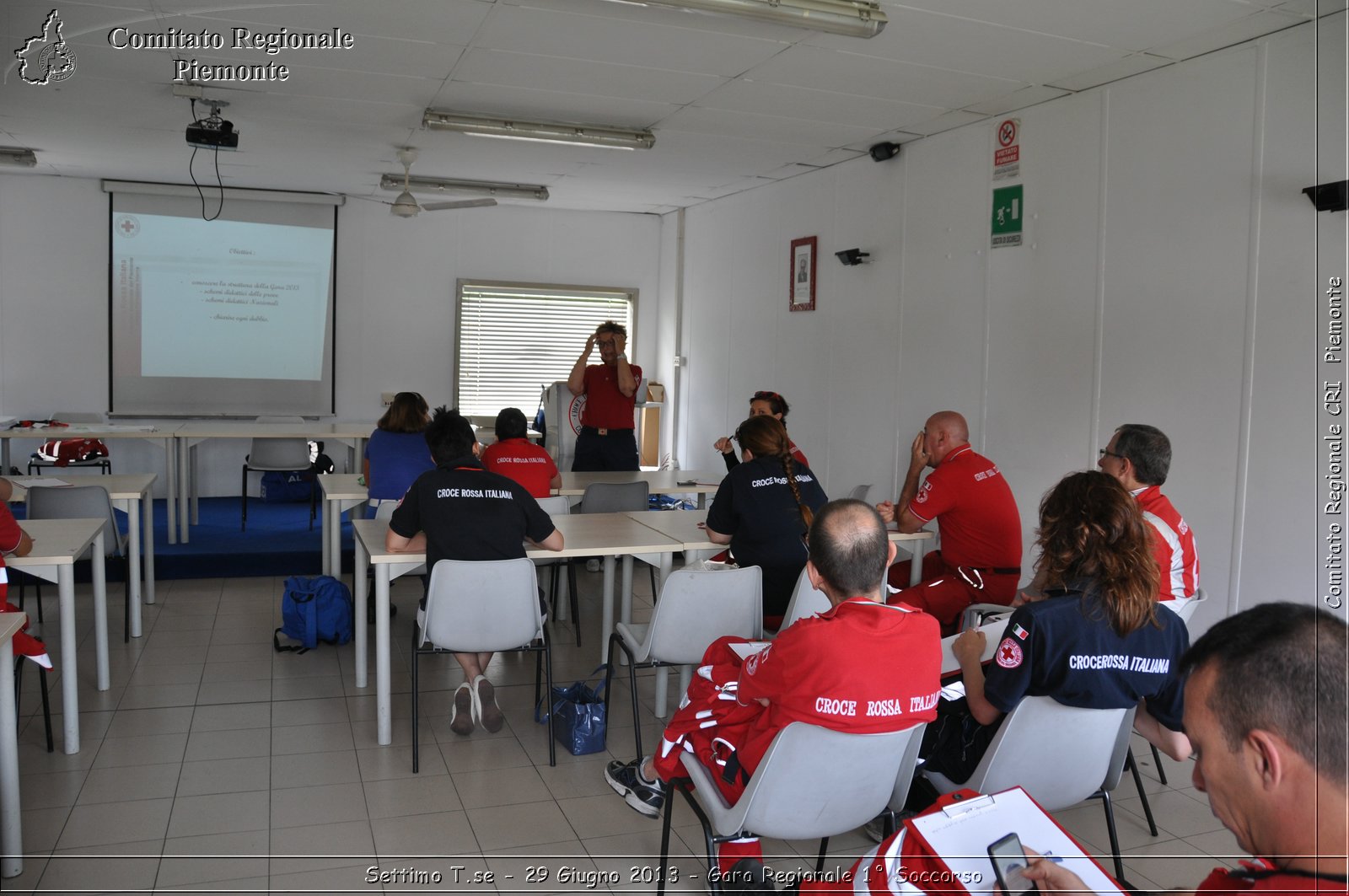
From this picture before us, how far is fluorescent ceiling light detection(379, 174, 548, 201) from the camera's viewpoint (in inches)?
314

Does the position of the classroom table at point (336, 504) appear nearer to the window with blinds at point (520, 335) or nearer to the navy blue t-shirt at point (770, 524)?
the navy blue t-shirt at point (770, 524)

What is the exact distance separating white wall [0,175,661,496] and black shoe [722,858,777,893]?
750 cm

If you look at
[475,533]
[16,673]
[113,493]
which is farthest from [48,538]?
[475,533]

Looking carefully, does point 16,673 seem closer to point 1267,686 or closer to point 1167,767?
point 1267,686

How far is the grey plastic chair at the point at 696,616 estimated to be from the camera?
11.1ft

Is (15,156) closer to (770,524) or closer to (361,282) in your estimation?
(361,282)

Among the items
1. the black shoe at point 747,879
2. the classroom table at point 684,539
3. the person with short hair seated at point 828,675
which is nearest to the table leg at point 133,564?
the classroom table at point 684,539

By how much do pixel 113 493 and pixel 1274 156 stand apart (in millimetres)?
Result: 5504

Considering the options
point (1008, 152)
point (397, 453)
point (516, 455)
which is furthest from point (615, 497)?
point (1008, 152)

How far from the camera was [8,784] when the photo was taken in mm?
2730

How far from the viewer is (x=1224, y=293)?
4.23 meters

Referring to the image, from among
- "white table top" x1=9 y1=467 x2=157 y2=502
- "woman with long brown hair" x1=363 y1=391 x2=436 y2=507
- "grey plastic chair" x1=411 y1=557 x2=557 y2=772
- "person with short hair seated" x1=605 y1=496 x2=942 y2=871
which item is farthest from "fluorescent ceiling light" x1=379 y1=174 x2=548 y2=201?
"person with short hair seated" x1=605 y1=496 x2=942 y2=871

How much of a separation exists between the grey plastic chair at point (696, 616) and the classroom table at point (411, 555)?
1.70ft

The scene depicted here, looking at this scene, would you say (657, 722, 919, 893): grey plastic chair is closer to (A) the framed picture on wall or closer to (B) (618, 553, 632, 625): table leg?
(B) (618, 553, 632, 625): table leg
